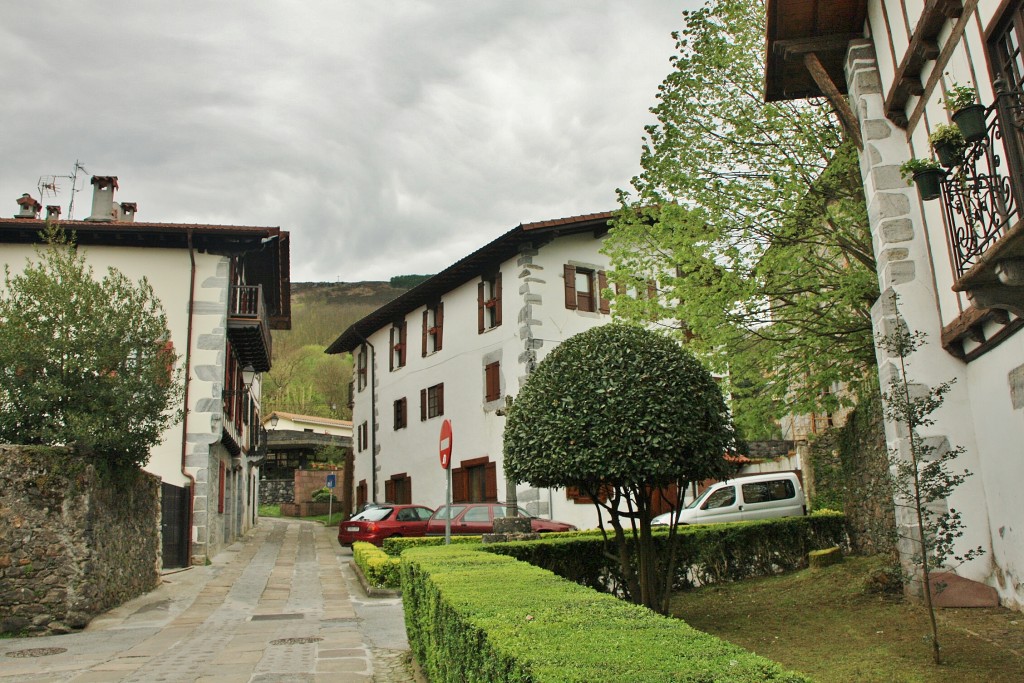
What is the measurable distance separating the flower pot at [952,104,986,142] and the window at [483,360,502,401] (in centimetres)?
1651

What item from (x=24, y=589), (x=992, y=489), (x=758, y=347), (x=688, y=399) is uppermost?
(x=758, y=347)

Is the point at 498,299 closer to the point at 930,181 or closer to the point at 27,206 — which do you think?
the point at 27,206

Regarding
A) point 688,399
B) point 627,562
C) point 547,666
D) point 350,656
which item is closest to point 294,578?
point 350,656

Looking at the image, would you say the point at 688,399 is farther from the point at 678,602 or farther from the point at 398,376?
the point at 398,376

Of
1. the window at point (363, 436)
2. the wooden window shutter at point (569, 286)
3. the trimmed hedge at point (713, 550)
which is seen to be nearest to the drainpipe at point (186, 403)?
the trimmed hedge at point (713, 550)

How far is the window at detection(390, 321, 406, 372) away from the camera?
29.1 meters

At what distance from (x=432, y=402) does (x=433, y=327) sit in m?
2.54

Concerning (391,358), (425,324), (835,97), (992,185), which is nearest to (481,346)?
(425,324)

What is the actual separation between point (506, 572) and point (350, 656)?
304cm

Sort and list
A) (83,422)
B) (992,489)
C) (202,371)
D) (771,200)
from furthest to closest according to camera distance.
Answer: (202,371)
(771,200)
(83,422)
(992,489)

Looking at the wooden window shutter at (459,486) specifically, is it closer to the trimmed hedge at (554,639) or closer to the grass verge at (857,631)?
the grass verge at (857,631)

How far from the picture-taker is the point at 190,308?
1862 centimetres

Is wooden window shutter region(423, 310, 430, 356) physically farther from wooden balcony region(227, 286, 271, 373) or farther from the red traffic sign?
the red traffic sign

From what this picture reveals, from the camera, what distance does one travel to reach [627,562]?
884 cm
